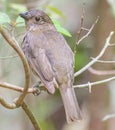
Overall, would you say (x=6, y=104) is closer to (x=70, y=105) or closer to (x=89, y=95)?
(x=70, y=105)

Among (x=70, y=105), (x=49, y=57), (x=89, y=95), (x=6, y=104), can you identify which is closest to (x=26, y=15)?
(x=49, y=57)

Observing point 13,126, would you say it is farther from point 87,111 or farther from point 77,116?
point 77,116

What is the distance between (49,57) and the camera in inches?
141

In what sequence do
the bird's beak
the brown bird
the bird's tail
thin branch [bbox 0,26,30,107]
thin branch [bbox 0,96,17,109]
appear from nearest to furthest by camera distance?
thin branch [bbox 0,26,30,107] < thin branch [bbox 0,96,17,109] < the bird's tail < the brown bird < the bird's beak

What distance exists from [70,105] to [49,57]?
0.45 m

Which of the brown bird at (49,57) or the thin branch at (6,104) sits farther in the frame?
the brown bird at (49,57)

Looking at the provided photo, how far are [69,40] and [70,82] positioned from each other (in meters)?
2.37

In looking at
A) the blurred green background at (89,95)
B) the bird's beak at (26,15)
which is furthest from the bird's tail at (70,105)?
the blurred green background at (89,95)

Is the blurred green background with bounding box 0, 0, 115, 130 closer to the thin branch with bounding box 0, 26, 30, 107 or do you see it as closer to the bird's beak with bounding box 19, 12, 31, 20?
the bird's beak with bounding box 19, 12, 31, 20

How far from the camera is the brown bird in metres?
3.34

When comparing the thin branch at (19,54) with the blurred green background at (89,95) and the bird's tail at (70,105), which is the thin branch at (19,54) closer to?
the bird's tail at (70,105)

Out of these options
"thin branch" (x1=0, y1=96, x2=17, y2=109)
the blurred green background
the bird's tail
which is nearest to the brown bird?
the bird's tail

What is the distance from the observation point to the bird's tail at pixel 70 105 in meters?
3.12

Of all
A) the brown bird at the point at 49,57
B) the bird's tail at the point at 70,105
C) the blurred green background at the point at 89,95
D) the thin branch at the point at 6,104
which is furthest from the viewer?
the blurred green background at the point at 89,95
